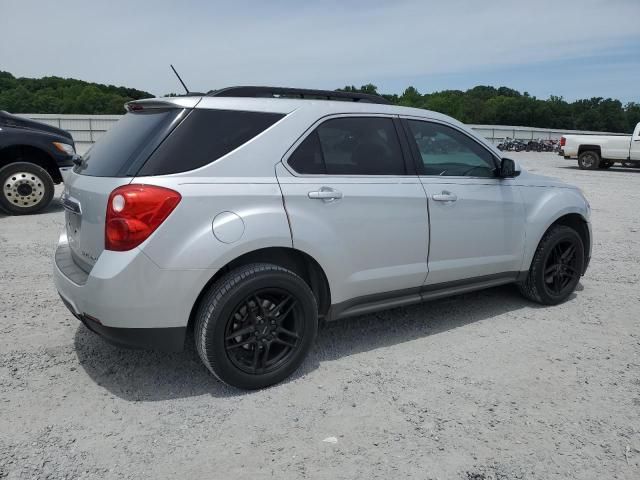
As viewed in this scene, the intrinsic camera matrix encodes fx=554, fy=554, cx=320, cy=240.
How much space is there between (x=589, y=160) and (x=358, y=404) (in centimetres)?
2163

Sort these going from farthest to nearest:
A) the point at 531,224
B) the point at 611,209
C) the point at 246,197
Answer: the point at 611,209 → the point at 531,224 → the point at 246,197

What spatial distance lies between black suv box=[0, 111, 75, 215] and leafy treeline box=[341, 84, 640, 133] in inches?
1901

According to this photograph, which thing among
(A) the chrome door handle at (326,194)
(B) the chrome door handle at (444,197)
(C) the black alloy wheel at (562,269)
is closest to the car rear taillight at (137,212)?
(A) the chrome door handle at (326,194)

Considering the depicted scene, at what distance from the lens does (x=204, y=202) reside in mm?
2986

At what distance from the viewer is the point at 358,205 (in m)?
3.55

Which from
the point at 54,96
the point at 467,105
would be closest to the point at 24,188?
the point at 54,96

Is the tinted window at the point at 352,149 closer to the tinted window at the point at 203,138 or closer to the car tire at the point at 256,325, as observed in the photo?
the tinted window at the point at 203,138

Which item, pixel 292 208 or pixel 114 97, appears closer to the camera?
pixel 292 208

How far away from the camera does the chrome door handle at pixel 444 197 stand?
394 cm

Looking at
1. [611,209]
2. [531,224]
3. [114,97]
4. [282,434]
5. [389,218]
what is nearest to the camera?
[282,434]

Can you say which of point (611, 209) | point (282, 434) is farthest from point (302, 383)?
point (611, 209)

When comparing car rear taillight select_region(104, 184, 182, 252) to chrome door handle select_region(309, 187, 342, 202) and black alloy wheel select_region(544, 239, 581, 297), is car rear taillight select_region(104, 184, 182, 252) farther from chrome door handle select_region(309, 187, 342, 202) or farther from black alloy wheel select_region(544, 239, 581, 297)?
black alloy wheel select_region(544, 239, 581, 297)

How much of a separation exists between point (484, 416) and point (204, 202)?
6.32 ft

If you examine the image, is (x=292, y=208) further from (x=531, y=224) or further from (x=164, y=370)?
(x=531, y=224)
